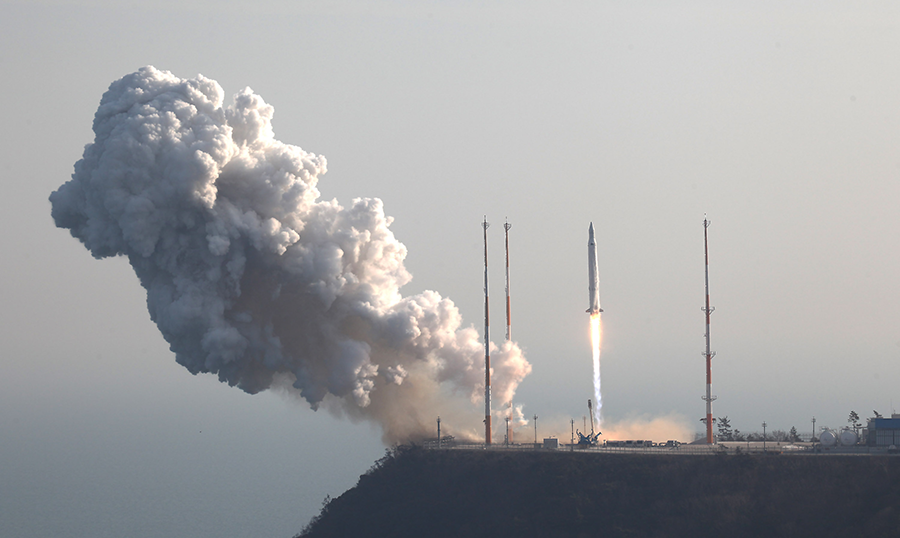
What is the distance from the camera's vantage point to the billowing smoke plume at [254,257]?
→ 314 ft

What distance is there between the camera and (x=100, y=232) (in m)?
97.9

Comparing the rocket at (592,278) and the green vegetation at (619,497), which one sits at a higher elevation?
the rocket at (592,278)

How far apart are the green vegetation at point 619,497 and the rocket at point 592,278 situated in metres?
15.3

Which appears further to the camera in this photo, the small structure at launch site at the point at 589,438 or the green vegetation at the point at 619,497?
the small structure at launch site at the point at 589,438

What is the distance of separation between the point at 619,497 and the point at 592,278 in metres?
23.7

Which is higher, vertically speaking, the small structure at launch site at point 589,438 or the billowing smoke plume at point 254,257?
the billowing smoke plume at point 254,257

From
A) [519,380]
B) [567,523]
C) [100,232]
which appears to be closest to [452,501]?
[567,523]

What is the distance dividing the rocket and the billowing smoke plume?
828 centimetres

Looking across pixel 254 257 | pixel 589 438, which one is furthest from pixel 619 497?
pixel 254 257

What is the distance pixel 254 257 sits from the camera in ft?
330

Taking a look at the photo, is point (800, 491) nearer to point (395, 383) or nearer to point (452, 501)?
point (452, 501)

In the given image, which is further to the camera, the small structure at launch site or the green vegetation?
the small structure at launch site

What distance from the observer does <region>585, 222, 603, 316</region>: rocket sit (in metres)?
101

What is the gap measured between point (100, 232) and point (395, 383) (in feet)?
94.7
